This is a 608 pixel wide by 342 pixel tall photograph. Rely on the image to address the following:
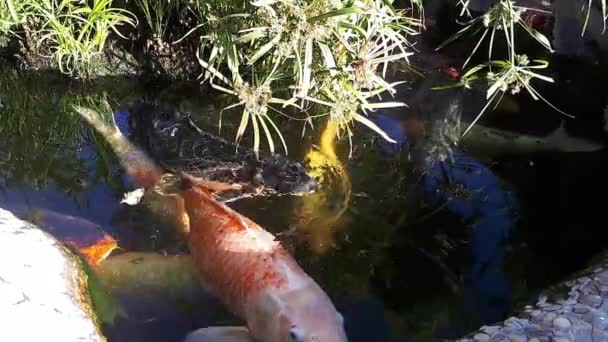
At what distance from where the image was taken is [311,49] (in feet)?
8.13

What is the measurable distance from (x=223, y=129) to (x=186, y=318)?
1425mm

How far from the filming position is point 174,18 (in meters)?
4.15

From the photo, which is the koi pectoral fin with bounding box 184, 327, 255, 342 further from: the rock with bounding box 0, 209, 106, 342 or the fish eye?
the rock with bounding box 0, 209, 106, 342

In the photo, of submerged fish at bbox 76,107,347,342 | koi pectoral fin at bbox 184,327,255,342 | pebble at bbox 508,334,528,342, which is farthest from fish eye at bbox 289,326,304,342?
pebble at bbox 508,334,528,342

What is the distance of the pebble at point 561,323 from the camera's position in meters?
2.17

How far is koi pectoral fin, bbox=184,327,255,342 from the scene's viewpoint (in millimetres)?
2389

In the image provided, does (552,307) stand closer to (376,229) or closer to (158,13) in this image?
(376,229)

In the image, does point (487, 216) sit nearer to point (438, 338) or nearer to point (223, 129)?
point (438, 338)

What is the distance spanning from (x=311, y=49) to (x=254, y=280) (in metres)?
0.84

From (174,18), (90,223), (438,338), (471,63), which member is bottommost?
(438,338)

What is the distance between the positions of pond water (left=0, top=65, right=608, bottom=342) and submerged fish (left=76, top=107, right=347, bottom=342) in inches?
4.3

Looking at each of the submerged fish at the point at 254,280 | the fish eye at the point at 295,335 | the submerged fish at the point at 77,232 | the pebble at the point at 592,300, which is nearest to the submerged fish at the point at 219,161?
the submerged fish at the point at 254,280

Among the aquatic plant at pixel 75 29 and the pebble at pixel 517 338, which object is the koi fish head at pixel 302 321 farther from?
the aquatic plant at pixel 75 29

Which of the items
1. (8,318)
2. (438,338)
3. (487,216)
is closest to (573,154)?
(487,216)
